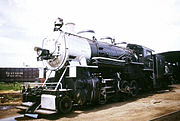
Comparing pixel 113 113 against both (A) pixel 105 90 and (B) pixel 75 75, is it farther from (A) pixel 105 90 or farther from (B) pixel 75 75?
(B) pixel 75 75

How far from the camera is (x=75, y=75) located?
213 inches

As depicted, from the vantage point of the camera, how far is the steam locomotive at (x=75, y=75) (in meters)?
5.37

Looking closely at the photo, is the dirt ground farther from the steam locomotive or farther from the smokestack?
the smokestack

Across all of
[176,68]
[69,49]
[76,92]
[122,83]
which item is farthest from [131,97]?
[176,68]

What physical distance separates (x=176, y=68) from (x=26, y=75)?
1958 centimetres

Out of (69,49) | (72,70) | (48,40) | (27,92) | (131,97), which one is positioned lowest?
(131,97)

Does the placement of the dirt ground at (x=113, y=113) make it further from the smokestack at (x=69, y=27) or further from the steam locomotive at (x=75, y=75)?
the smokestack at (x=69, y=27)

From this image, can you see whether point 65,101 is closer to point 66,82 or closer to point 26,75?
point 66,82

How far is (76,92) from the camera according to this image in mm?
5609

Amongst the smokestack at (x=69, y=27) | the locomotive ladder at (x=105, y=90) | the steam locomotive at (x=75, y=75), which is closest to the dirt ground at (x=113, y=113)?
the steam locomotive at (x=75, y=75)

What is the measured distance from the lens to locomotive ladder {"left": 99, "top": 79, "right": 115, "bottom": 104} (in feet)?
22.2

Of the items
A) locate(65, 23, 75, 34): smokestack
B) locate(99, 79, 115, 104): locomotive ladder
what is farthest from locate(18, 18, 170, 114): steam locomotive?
locate(65, 23, 75, 34): smokestack

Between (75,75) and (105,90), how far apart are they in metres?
1.92

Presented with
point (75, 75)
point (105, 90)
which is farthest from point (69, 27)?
point (105, 90)
